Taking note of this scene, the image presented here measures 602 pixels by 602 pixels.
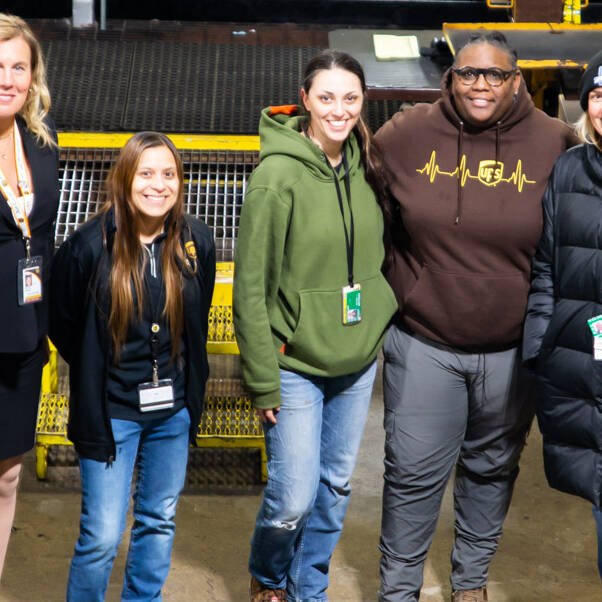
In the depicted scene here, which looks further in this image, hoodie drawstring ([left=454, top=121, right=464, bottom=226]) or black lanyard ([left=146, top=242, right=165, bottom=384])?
hoodie drawstring ([left=454, top=121, right=464, bottom=226])

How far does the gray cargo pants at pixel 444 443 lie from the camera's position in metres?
2.49

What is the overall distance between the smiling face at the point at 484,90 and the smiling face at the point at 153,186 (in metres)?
0.75

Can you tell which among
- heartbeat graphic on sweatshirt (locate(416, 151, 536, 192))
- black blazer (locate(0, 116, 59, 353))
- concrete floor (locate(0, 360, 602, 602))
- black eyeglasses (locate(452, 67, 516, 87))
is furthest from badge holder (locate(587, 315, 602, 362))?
black blazer (locate(0, 116, 59, 353))

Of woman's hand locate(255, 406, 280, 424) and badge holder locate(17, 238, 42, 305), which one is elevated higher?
badge holder locate(17, 238, 42, 305)

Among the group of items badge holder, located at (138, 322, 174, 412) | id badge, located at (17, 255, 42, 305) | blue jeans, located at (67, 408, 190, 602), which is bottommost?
blue jeans, located at (67, 408, 190, 602)

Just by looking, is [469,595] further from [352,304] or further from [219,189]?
[219,189]

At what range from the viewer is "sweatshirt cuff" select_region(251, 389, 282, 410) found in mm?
2361

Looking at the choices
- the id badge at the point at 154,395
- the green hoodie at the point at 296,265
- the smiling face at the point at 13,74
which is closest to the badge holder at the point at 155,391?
the id badge at the point at 154,395

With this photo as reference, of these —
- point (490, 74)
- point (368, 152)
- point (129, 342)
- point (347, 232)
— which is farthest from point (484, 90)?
point (129, 342)

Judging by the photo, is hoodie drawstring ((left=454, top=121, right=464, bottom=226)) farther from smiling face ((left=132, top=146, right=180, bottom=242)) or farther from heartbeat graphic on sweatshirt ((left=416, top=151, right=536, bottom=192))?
smiling face ((left=132, top=146, right=180, bottom=242))

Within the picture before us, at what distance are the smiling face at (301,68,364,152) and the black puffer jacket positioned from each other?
54 centimetres

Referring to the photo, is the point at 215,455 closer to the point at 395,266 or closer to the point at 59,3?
the point at 395,266

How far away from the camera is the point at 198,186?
3.63 metres

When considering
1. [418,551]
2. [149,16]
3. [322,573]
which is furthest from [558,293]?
[149,16]
